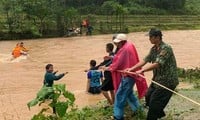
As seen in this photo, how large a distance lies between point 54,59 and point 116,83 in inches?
604

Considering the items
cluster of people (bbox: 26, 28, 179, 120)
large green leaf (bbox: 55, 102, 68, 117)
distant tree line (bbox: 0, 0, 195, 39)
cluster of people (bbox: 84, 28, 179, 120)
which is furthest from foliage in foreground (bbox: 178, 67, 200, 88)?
distant tree line (bbox: 0, 0, 195, 39)

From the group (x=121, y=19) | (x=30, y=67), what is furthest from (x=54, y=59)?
(x=121, y=19)

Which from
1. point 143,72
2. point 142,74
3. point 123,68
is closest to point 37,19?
point 123,68

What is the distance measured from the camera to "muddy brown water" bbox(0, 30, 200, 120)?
12.1m

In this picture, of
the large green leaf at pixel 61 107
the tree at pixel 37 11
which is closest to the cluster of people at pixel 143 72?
the large green leaf at pixel 61 107

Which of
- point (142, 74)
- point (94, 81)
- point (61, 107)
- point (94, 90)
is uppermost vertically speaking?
point (142, 74)

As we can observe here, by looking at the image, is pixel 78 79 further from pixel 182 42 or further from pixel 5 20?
pixel 5 20

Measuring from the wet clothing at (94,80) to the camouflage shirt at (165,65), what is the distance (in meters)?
5.05

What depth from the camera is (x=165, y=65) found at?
6551 millimetres

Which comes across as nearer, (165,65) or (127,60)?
(165,65)

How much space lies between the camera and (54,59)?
22.9m

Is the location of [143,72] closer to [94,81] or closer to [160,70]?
[160,70]

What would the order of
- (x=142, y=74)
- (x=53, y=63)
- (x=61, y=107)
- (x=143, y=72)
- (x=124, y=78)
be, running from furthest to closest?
(x=53, y=63), (x=124, y=78), (x=142, y=74), (x=143, y=72), (x=61, y=107)

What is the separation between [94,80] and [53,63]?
9.57m
